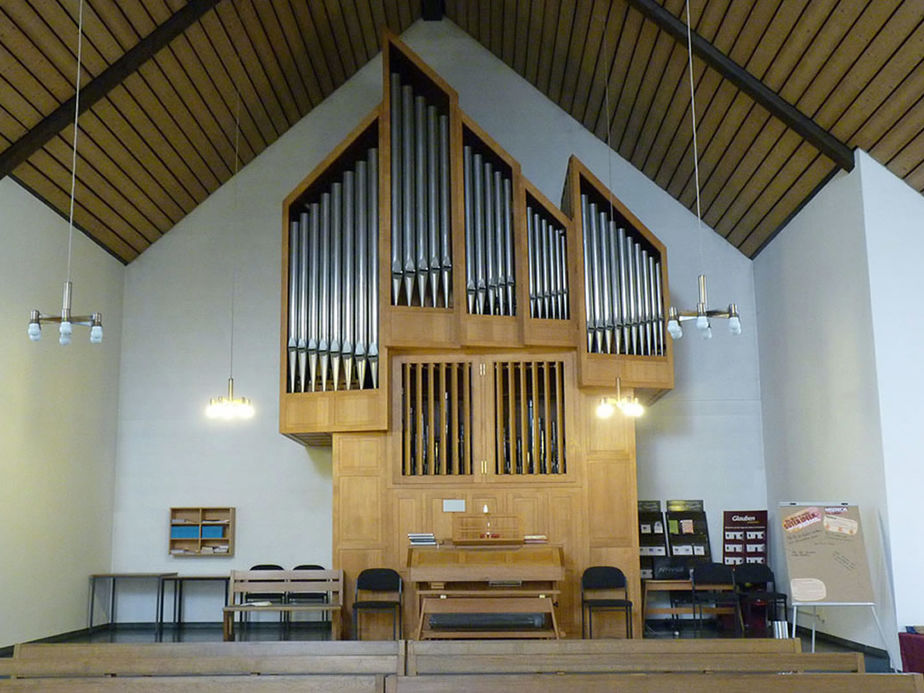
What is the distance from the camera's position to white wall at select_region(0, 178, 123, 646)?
9.68 meters

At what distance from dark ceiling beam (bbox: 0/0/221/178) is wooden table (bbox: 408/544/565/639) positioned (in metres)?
5.02

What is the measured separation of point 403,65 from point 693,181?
11.3 ft

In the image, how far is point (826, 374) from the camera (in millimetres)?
9914

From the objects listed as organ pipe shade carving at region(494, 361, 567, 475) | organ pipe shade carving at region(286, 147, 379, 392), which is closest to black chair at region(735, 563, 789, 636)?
organ pipe shade carving at region(494, 361, 567, 475)

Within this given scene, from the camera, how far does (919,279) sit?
29.3ft

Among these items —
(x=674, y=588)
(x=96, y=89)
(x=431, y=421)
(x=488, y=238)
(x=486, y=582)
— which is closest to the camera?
(x=96, y=89)

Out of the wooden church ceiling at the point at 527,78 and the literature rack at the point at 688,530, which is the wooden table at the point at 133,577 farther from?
the literature rack at the point at 688,530

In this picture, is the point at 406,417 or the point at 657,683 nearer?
the point at 657,683

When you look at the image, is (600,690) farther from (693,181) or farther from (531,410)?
(693,181)

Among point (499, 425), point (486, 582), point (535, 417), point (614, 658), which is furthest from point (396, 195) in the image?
point (614, 658)

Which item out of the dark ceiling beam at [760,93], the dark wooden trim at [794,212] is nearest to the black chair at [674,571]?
the dark wooden trim at [794,212]

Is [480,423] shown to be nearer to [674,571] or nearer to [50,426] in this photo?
[674,571]

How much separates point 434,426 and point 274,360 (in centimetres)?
259

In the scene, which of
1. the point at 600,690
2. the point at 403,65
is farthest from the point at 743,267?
the point at 600,690
